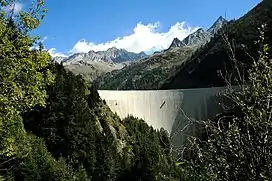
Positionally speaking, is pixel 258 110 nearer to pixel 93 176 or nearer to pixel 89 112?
pixel 93 176

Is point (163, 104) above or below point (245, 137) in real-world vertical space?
below

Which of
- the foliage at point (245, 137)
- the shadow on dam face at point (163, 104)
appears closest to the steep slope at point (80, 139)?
the shadow on dam face at point (163, 104)

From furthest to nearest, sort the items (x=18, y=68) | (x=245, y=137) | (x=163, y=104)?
(x=163, y=104)
(x=18, y=68)
(x=245, y=137)

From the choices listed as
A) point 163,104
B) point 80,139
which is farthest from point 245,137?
point 163,104

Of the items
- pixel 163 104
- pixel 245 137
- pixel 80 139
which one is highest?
pixel 245 137

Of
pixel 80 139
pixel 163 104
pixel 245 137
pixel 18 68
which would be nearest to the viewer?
pixel 245 137

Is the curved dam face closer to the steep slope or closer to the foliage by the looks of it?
the steep slope

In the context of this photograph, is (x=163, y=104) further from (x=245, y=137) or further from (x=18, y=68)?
(x=245, y=137)

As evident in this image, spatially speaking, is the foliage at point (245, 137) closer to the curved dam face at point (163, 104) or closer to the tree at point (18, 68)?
the tree at point (18, 68)

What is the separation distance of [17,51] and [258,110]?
6932 millimetres

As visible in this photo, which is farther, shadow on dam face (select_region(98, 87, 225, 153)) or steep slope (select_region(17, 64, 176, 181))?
shadow on dam face (select_region(98, 87, 225, 153))

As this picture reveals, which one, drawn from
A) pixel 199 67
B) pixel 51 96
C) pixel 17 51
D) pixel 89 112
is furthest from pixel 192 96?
pixel 17 51

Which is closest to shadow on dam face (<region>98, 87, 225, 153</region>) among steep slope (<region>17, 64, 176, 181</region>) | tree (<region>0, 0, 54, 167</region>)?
steep slope (<region>17, 64, 176, 181</region>)

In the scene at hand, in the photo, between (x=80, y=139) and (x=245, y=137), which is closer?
(x=245, y=137)
